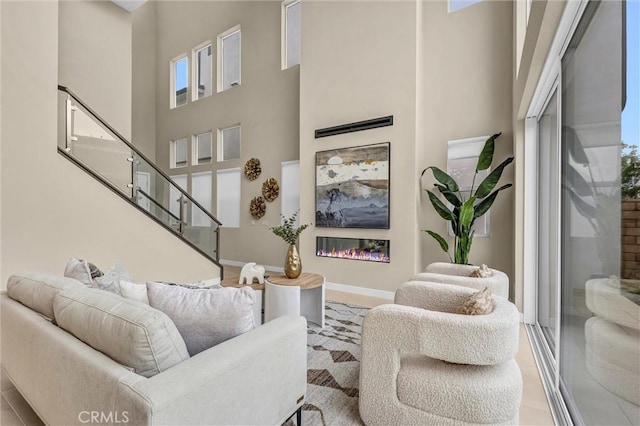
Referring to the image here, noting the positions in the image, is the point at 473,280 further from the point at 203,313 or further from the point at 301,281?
the point at 203,313

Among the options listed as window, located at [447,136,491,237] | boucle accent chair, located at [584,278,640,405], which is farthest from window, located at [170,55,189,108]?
boucle accent chair, located at [584,278,640,405]

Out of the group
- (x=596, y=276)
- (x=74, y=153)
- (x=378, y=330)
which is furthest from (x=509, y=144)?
(x=74, y=153)

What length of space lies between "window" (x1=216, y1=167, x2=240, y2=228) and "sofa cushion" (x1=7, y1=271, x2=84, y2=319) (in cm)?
523

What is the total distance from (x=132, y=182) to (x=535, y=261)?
16.9 ft

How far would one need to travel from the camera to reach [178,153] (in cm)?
829

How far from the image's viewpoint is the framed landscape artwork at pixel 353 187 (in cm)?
458

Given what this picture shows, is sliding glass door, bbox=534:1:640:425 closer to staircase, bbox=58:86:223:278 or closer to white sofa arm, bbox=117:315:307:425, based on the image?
white sofa arm, bbox=117:315:307:425

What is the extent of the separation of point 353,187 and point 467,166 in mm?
1685

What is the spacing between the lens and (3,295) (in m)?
1.97

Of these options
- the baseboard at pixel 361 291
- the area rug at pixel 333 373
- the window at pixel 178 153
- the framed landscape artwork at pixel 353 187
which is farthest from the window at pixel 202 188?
the area rug at pixel 333 373

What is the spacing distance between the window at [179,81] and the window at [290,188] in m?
4.12

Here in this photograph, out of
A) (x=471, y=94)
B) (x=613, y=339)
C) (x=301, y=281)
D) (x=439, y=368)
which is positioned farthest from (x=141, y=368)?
(x=471, y=94)

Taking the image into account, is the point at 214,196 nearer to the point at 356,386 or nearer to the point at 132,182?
the point at 132,182

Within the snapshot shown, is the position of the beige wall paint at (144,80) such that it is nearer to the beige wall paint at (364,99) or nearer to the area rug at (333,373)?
the beige wall paint at (364,99)
